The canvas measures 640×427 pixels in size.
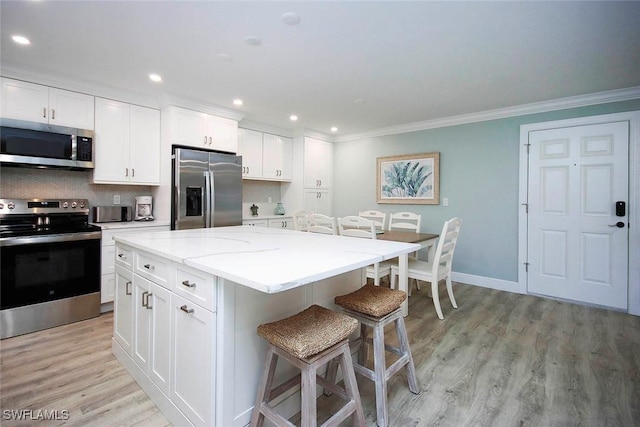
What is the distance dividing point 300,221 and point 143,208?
1.97 meters

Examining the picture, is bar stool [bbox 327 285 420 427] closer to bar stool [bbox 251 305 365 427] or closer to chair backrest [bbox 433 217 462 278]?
bar stool [bbox 251 305 365 427]

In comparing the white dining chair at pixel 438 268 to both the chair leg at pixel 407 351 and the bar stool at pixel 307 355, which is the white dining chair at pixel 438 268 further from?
the bar stool at pixel 307 355

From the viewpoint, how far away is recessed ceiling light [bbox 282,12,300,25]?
76.4 inches

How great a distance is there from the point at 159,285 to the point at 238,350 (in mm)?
637

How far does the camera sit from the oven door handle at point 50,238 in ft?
8.12

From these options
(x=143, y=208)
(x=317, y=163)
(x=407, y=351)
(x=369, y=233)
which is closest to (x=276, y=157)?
(x=317, y=163)

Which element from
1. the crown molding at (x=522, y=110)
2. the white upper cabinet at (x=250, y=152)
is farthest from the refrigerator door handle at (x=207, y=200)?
the crown molding at (x=522, y=110)

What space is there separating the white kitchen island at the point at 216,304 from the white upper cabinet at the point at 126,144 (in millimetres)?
1747

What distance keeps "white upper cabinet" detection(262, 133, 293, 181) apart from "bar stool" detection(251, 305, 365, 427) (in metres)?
3.73

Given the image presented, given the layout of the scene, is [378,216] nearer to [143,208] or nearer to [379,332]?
[379,332]

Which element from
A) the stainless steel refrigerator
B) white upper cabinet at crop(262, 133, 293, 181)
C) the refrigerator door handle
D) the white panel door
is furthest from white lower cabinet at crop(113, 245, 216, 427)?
the white panel door

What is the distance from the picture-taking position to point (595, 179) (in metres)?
3.38

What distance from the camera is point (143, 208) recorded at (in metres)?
3.75

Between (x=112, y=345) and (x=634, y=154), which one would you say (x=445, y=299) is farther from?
(x=112, y=345)
